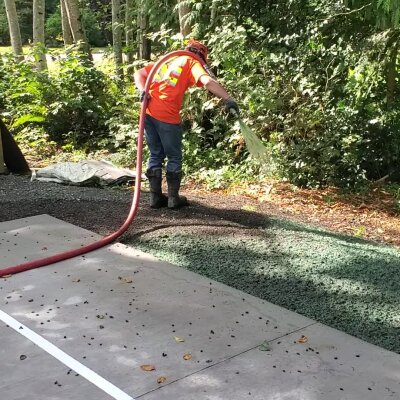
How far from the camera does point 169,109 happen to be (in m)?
5.68

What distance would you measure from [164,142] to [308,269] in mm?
2293

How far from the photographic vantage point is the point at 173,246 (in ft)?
15.7

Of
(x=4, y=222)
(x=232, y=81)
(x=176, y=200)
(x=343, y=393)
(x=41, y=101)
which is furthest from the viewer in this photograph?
(x=41, y=101)

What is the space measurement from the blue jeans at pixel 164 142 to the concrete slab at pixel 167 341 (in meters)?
1.76

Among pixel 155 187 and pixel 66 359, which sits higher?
pixel 155 187

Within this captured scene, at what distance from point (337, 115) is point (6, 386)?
6471 millimetres

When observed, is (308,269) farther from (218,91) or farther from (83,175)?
(83,175)

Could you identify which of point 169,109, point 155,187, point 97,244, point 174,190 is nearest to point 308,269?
point 97,244

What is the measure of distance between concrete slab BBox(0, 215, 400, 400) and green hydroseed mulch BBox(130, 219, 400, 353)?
19cm

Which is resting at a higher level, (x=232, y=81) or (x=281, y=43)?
(x=281, y=43)

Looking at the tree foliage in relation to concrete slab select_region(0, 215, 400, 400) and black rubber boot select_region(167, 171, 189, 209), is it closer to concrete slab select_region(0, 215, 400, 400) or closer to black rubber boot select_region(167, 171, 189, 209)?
black rubber boot select_region(167, 171, 189, 209)

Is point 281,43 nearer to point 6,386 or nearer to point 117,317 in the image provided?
point 117,317

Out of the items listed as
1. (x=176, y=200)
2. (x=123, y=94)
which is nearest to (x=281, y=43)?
(x=176, y=200)

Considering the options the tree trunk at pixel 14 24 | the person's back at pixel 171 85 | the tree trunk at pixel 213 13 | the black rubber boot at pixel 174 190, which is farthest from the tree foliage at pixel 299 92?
the tree trunk at pixel 14 24
